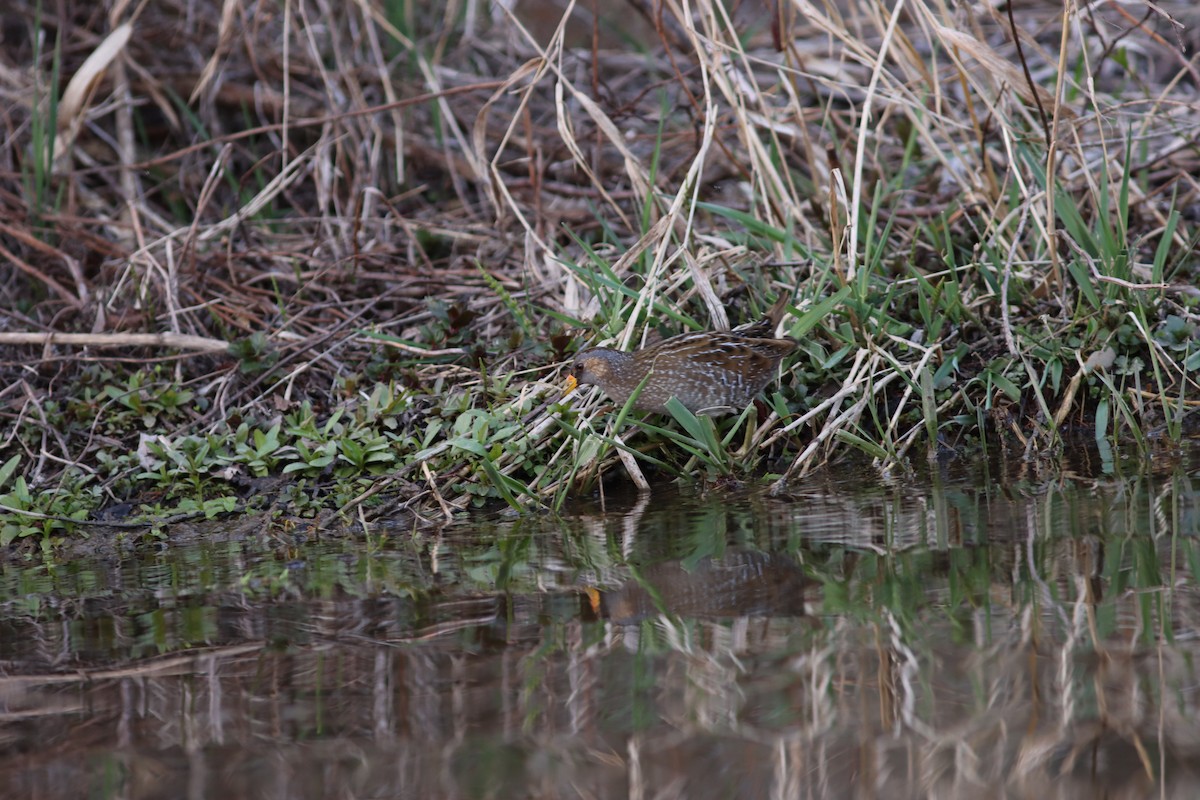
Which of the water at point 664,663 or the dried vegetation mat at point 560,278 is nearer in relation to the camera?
the water at point 664,663

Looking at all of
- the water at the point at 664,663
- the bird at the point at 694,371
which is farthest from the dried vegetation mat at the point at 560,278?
the water at the point at 664,663

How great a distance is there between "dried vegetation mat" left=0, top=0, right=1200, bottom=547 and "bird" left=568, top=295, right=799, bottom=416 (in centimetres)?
13

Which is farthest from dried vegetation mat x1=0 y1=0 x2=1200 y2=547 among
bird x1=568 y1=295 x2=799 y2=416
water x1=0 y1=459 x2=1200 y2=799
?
water x1=0 y1=459 x2=1200 y2=799

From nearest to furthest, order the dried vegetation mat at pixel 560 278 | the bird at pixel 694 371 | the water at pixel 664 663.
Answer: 1. the water at pixel 664 663
2. the bird at pixel 694 371
3. the dried vegetation mat at pixel 560 278

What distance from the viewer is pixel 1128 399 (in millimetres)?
4211

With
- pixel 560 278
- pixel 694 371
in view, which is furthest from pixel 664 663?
pixel 560 278

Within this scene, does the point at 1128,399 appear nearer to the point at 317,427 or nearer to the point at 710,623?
the point at 710,623

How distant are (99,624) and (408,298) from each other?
275 cm

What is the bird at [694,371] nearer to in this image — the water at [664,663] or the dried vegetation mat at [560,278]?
the dried vegetation mat at [560,278]

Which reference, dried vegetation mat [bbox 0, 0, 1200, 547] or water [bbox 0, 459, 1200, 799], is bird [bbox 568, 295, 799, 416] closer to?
dried vegetation mat [bbox 0, 0, 1200, 547]

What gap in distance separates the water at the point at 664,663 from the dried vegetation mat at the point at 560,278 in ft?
2.36

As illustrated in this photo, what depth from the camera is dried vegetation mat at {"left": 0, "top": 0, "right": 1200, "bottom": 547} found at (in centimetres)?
420

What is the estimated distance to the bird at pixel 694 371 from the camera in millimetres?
4078

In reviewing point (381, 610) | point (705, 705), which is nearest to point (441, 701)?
point (705, 705)
